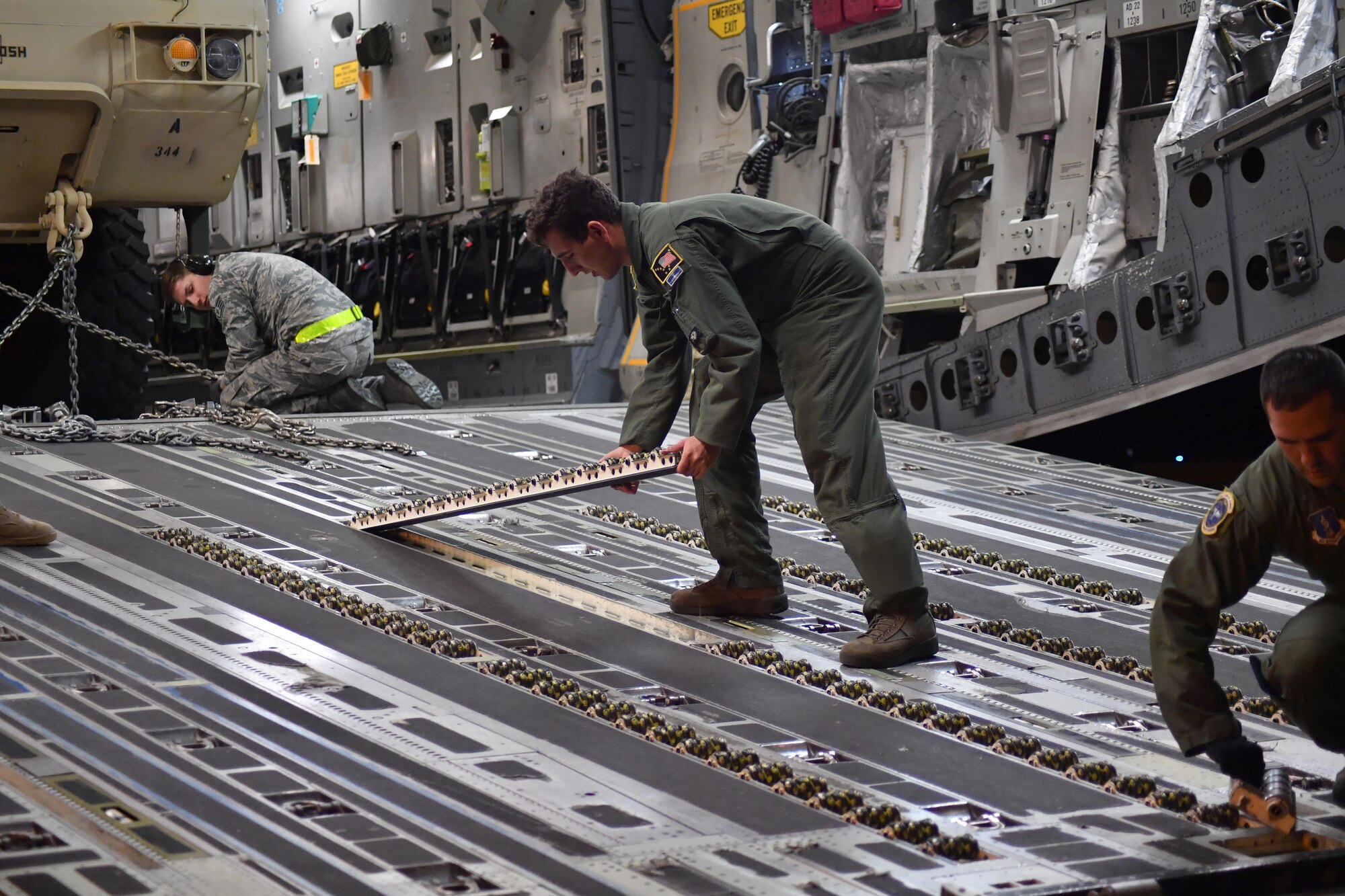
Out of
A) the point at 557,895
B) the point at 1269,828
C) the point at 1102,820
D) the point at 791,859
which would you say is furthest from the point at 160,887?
the point at 1269,828

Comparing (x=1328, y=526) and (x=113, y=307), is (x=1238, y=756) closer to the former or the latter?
(x=1328, y=526)

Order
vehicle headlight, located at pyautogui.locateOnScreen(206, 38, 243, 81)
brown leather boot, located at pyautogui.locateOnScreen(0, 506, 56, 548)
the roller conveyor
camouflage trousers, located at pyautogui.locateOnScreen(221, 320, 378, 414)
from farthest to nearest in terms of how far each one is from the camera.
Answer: camouflage trousers, located at pyautogui.locateOnScreen(221, 320, 378, 414) → vehicle headlight, located at pyautogui.locateOnScreen(206, 38, 243, 81) → brown leather boot, located at pyautogui.locateOnScreen(0, 506, 56, 548) → the roller conveyor

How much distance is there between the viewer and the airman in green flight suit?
4332mm

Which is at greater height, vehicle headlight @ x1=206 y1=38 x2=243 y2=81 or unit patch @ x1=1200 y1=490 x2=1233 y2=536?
vehicle headlight @ x1=206 y1=38 x2=243 y2=81

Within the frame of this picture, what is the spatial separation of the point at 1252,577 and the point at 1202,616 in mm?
122

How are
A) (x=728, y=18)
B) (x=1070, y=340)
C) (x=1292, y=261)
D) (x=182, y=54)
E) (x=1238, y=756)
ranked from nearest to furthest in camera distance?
(x=1238, y=756) → (x=1292, y=261) → (x=1070, y=340) → (x=182, y=54) → (x=728, y=18)

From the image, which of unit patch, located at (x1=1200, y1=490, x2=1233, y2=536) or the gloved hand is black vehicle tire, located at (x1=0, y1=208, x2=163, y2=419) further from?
the gloved hand

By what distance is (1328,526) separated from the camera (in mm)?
3000

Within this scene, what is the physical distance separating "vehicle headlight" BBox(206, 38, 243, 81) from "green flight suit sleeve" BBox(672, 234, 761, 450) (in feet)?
16.8

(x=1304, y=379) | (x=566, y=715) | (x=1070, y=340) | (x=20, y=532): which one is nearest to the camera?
(x=1304, y=379)

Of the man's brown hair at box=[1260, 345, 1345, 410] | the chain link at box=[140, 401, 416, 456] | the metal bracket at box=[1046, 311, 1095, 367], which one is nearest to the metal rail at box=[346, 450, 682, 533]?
the chain link at box=[140, 401, 416, 456]

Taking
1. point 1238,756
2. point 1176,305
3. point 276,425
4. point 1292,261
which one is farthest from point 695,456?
point 1176,305

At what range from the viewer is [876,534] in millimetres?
4363

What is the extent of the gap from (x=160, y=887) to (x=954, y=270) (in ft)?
24.4
